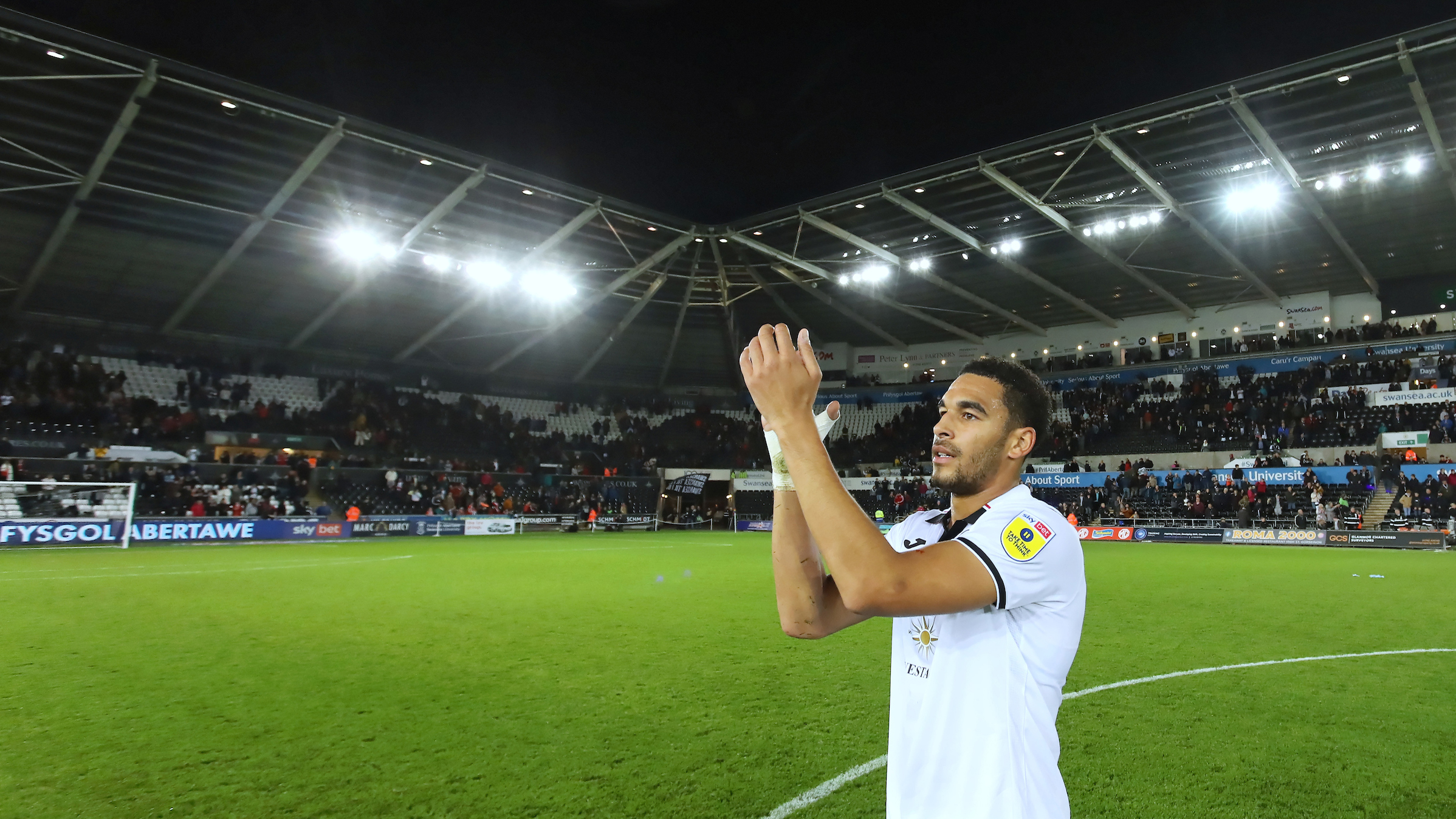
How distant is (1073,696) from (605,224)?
3077 cm

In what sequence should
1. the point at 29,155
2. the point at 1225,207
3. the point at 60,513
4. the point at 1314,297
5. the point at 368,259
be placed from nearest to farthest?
1. the point at 60,513
2. the point at 29,155
3. the point at 1225,207
4. the point at 368,259
5. the point at 1314,297

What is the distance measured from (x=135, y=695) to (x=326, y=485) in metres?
30.1

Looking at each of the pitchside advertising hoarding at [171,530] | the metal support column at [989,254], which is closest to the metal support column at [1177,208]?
the metal support column at [989,254]

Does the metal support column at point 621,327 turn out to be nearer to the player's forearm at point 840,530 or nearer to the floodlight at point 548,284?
the floodlight at point 548,284

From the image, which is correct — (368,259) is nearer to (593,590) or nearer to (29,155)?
(29,155)

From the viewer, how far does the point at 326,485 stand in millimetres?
33781

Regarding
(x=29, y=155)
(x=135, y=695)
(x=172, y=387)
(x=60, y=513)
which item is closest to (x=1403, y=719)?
(x=135, y=695)

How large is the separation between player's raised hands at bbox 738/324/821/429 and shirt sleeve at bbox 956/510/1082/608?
53 centimetres

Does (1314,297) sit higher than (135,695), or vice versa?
(1314,297)

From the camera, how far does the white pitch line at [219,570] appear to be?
13939mm

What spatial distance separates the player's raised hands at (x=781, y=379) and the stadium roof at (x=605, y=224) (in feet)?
83.9

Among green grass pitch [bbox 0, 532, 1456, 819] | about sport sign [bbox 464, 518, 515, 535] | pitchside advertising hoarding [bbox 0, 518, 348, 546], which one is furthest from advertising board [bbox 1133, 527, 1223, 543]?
pitchside advertising hoarding [bbox 0, 518, 348, 546]

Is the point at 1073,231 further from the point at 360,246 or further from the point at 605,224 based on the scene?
the point at 360,246

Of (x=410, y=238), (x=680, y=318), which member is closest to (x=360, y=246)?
(x=410, y=238)
